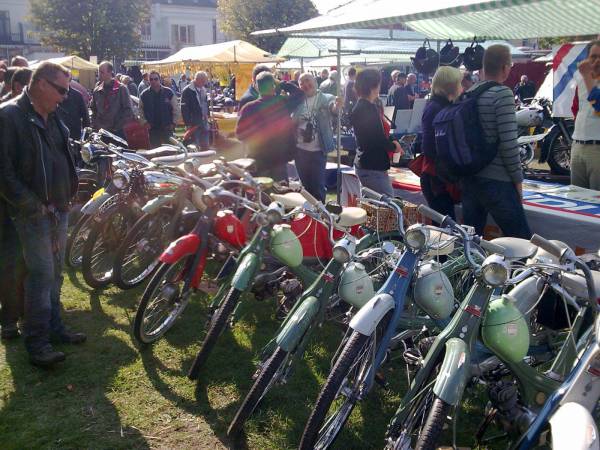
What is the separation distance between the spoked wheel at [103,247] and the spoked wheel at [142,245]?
14 cm

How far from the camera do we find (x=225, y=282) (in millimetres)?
3865

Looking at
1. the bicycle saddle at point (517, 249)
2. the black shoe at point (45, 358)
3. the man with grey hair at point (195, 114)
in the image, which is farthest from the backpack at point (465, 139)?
the man with grey hair at point (195, 114)

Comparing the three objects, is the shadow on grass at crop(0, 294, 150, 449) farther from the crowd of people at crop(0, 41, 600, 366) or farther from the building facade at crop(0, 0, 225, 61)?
the building facade at crop(0, 0, 225, 61)

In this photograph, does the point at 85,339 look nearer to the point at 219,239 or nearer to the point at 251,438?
the point at 219,239

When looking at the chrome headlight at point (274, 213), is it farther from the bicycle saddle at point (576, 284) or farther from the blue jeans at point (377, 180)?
Answer: the blue jeans at point (377, 180)

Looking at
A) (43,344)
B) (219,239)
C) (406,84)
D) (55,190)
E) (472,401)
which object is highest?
(406,84)

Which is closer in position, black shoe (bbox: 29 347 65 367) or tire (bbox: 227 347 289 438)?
tire (bbox: 227 347 289 438)

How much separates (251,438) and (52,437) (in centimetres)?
109

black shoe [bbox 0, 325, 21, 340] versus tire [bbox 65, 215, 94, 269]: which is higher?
tire [bbox 65, 215, 94, 269]

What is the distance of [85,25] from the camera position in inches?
1443

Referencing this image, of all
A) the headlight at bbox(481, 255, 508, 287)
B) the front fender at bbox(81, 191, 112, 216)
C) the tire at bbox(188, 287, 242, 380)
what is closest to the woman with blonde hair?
the tire at bbox(188, 287, 242, 380)

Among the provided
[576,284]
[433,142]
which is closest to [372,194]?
[576,284]

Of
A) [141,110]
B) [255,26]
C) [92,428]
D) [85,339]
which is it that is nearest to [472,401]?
[92,428]

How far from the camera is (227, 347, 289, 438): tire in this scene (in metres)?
2.75
